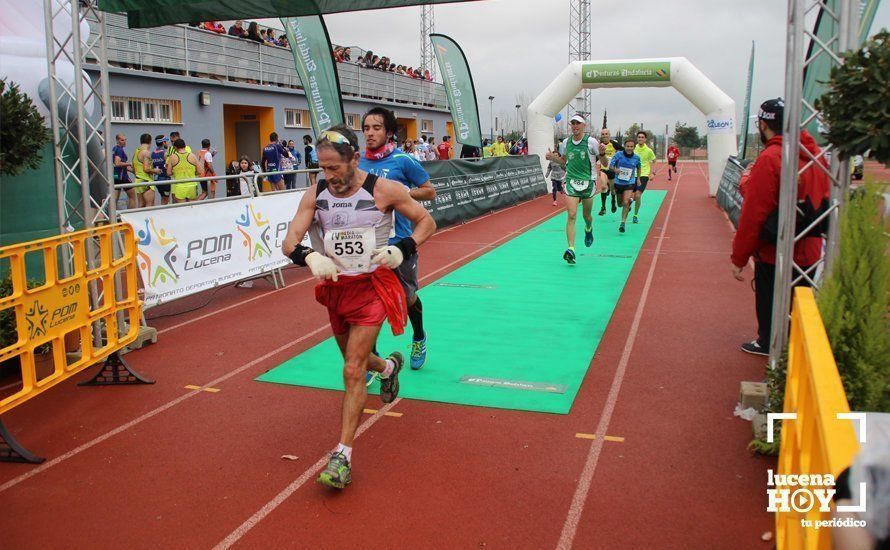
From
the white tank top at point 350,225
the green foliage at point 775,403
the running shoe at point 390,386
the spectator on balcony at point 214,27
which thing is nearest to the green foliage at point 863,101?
the green foliage at point 775,403

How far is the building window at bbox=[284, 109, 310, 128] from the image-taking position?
1124 inches

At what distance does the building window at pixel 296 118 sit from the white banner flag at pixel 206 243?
18695 mm

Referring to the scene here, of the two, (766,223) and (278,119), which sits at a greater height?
(278,119)

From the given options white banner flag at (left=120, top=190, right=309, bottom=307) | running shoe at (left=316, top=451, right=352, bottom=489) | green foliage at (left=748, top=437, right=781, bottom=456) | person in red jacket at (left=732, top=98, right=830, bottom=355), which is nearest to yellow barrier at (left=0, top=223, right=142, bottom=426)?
white banner flag at (left=120, top=190, right=309, bottom=307)

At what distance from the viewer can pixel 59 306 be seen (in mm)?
5281

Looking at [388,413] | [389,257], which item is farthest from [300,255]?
[388,413]

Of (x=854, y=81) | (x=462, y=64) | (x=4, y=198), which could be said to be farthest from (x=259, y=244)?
(x=462, y=64)

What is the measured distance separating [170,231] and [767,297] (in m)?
6.26

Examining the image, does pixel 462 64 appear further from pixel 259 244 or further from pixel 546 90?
pixel 259 244

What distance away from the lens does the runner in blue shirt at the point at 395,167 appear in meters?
5.64

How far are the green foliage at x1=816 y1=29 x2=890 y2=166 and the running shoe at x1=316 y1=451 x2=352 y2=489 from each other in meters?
3.08

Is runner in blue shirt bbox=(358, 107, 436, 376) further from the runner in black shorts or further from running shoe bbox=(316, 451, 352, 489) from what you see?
the runner in black shorts

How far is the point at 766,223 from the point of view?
5.60 m

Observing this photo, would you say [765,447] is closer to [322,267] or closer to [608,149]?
[322,267]
